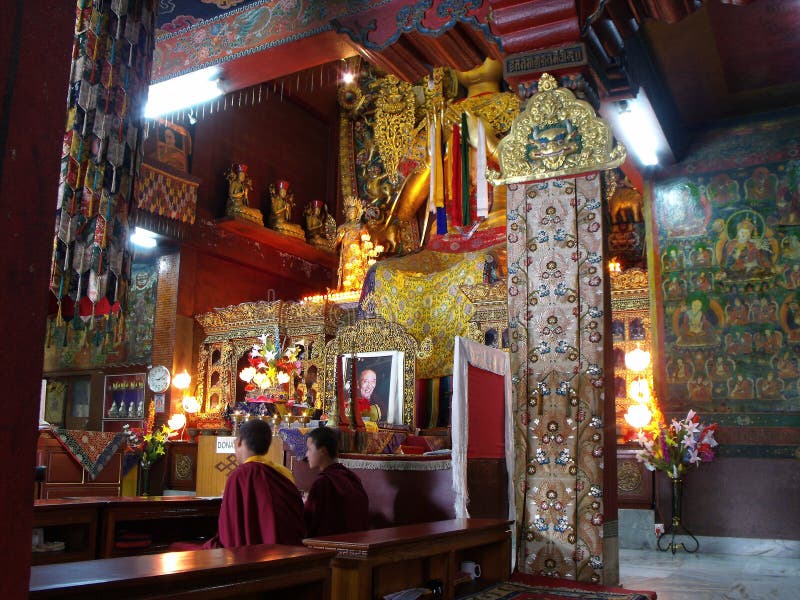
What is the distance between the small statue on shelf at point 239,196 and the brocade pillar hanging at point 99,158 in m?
7.17

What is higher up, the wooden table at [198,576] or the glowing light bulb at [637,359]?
the glowing light bulb at [637,359]

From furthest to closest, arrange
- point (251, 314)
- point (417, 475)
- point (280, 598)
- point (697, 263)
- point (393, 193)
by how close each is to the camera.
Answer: point (393, 193) → point (251, 314) → point (697, 263) → point (417, 475) → point (280, 598)

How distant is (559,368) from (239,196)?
29.2ft

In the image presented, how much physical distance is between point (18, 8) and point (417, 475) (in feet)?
13.6

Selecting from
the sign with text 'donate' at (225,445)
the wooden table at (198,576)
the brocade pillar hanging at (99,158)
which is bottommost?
the wooden table at (198,576)

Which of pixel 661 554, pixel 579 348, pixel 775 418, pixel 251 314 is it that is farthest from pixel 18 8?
pixel 251 314

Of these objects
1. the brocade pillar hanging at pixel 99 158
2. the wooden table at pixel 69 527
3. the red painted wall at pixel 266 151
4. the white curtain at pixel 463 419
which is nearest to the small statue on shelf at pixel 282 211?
the red painted wall at pixel 266 151

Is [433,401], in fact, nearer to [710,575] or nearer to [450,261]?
[450,261]

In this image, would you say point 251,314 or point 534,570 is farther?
point 251,314

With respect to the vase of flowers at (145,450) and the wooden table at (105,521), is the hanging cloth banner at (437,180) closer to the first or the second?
the vase of flowers at (145,450)

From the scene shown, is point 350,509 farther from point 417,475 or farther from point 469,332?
point 469,332

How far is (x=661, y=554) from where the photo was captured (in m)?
6.68

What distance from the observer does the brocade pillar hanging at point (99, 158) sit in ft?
14.1

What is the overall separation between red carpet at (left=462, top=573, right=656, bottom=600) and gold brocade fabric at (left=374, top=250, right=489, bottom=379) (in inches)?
222
